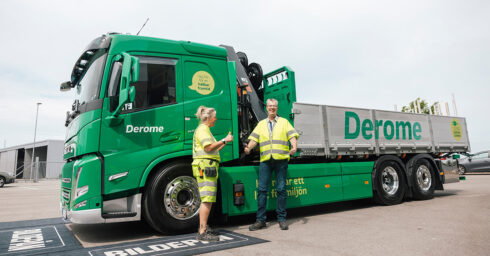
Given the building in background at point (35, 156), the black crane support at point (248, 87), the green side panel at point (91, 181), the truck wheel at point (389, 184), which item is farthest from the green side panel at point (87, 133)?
the building in background at point (35, 156)

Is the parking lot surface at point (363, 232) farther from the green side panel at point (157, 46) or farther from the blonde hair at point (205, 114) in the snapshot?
the green side panel at point (157, 46)

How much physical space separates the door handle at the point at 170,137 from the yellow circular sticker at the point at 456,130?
801cm

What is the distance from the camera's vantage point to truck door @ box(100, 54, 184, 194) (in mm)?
4109

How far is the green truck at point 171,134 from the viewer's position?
4.09m

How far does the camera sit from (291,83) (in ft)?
19.7

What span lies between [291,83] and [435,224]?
3.28 meters

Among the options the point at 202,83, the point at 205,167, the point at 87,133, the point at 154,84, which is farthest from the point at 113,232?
the point at 202,83

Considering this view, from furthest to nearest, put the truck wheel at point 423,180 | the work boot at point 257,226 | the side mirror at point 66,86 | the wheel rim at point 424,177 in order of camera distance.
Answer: the wheel rim at point 424,177 → the truck wheel at point 423,180 → the side mirror at point 66,86 → the work boot at point 257,226

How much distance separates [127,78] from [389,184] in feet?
20.6

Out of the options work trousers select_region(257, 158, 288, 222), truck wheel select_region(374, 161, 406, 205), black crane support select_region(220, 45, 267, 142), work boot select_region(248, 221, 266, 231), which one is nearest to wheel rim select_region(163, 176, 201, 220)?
work boot select_region(248, 221, 266, 231)

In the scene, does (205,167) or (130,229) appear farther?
(130,229)

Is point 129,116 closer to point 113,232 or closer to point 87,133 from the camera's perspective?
point 87,133

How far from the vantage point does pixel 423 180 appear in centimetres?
803

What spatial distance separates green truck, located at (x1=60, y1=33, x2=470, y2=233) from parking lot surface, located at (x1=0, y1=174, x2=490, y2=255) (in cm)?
45
